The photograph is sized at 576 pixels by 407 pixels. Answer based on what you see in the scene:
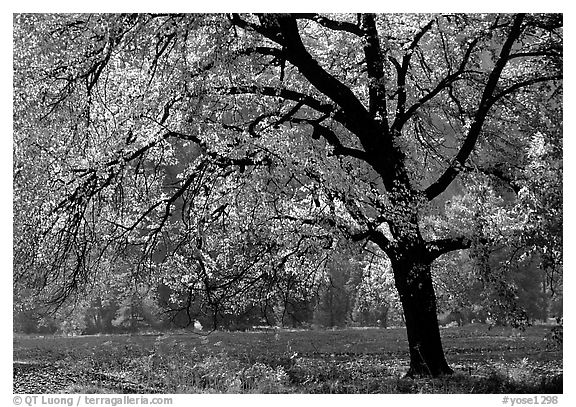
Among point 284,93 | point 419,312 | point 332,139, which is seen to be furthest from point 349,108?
point 419,312

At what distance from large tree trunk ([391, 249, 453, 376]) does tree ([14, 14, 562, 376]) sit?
23 millimetres

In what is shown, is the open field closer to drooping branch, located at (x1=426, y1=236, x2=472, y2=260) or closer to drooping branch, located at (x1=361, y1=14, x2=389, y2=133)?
drooping branch, located at (x1=426, y1=236, x2=472, y2=260)

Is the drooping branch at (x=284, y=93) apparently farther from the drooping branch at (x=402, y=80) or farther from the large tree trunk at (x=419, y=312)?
the large tree trunk at (x=419, y=312)

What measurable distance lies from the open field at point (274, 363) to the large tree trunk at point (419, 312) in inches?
10.7

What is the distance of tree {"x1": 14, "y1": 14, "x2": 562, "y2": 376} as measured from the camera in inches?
460

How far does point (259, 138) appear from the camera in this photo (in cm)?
1202

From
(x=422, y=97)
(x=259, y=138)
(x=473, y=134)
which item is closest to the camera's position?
(x=259, y=138)

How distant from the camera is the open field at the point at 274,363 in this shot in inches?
463

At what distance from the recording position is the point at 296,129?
43.2ft

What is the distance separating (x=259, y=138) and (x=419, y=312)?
3.75 meters

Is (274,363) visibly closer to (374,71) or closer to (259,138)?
(259,138)
